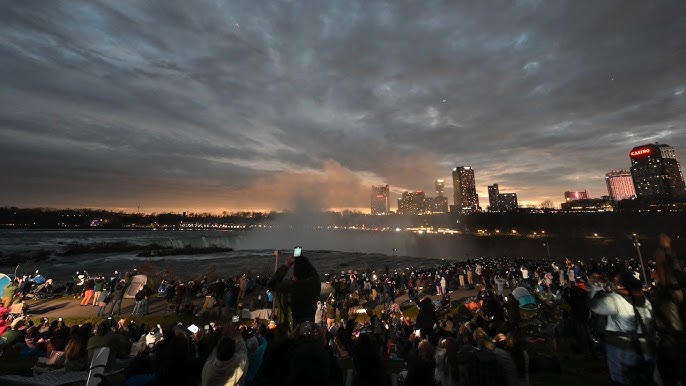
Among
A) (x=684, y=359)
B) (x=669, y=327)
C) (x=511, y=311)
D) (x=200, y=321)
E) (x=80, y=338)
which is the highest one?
(x=669, y=327)

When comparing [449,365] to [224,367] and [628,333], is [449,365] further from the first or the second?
[224,367]

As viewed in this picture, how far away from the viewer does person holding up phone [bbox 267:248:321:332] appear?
26.1 ft

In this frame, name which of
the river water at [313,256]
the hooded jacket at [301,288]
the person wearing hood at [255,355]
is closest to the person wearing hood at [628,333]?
the hooded jacket at [301,288]

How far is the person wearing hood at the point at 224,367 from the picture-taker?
14.0 ft

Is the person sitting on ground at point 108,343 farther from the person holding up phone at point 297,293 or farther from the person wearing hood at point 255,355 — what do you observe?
the person holding up phone at point 297,293

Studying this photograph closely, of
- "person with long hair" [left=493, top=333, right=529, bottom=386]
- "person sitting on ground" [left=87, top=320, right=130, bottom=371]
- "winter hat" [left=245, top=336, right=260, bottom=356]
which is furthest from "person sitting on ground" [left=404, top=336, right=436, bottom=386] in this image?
"person sitting on ground" [left=87, top=320, right=130, bottom=371]

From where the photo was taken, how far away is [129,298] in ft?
70.2

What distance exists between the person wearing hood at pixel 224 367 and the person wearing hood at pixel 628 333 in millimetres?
5881

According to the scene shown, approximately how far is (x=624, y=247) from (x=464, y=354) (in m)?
112

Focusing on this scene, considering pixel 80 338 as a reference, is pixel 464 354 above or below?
above

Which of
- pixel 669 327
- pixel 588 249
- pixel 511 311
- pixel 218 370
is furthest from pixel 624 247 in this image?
pixel 218 370

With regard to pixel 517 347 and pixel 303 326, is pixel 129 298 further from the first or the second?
pixel 517 347

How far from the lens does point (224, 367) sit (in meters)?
4.25

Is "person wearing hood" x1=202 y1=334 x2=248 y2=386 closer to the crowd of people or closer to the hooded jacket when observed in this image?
the crowd of people
